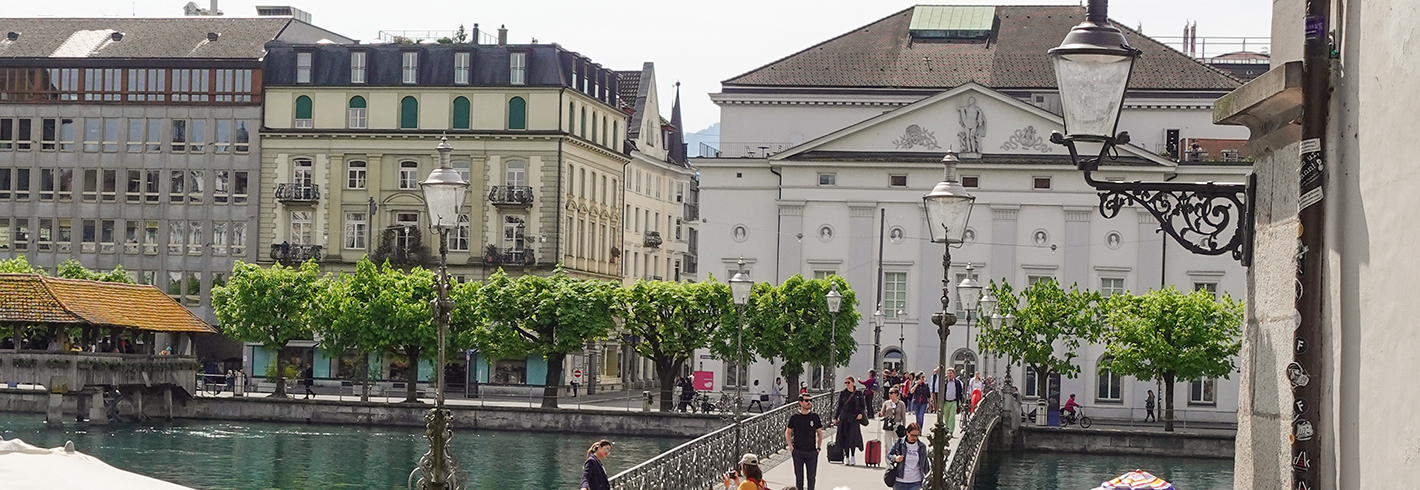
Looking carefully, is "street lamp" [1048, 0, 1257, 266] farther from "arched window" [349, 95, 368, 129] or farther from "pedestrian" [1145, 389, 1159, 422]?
"arched window" [349, 95, 368, 129]

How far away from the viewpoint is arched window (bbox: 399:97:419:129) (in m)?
85.7

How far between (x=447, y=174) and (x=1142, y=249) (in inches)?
2498

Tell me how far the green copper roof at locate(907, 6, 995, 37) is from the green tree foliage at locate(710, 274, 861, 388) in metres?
19.0

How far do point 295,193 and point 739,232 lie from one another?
19.5m

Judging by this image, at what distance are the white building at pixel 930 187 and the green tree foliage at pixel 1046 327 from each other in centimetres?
468

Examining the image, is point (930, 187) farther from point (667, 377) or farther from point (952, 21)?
point (667, 377)

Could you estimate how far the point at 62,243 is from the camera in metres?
86.9

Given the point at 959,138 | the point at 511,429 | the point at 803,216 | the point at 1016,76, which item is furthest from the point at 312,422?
the point at 1016,76

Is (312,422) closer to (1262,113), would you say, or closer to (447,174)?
(447,174)

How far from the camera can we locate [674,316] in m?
69.5

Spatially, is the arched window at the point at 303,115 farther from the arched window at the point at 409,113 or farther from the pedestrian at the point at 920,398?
the pedestrian at the point at 920,398

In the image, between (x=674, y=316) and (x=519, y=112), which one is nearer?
(x=674, y=316)

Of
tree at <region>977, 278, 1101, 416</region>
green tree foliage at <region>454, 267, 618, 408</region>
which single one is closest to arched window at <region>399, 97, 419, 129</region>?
green tree foliage at <region>454, 267, 618, 408</region>

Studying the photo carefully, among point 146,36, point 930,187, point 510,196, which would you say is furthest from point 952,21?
point 146,36
